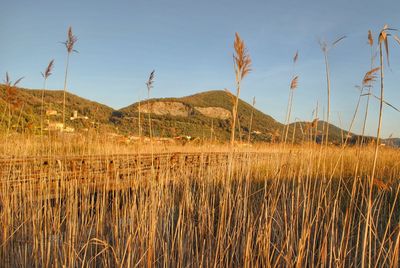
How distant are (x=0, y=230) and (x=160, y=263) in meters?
1.49

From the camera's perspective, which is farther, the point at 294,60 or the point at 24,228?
the point at 24,228

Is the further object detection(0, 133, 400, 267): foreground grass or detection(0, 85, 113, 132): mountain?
detection(0, 85, 113, 132): mountain

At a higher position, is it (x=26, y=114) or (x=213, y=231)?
(x=26, y=114)

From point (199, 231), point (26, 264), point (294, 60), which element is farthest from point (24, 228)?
point (294, 60)

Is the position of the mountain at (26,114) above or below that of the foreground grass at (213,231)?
above

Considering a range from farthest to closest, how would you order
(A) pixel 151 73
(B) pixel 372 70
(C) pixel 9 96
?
1. (C) pixel 9 96
2. (A) pixel 151 73
3. (B) pixel 372 70

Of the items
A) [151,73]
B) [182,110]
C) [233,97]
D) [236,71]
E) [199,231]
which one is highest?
[182,110]

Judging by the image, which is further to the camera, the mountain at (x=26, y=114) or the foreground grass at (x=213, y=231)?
the mountain at (x=26, y=114)

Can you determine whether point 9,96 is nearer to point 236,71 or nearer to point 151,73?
point 151,73

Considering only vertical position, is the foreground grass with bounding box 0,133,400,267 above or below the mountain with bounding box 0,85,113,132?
below

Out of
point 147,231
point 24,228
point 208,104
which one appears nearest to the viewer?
point 147,231

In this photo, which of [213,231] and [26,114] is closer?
[213,231]

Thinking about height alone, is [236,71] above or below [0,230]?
above

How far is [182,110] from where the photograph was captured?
78250 millimetres
